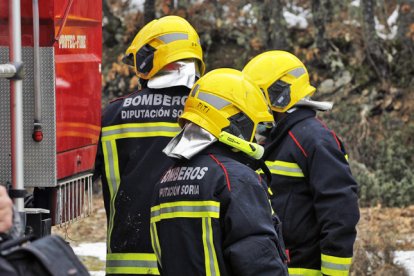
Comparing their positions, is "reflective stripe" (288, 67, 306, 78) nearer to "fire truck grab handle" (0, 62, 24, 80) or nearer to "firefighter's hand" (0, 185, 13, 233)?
"fire truck grab handle" (0, 62, 24, 80)

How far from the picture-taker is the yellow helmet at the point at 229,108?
4066 mm

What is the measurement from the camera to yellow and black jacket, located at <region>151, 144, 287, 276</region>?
12.5 feet

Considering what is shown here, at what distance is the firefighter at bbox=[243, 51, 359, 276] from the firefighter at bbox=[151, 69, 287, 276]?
1266 mm

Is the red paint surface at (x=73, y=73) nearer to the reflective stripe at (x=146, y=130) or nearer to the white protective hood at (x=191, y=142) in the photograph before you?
the reflective stripe at (x=146, y=130)

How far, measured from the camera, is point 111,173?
532 cm

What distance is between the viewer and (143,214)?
5199 millimetres

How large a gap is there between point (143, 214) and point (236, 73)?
4.08 ft

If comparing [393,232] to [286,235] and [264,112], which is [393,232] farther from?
[264,112]

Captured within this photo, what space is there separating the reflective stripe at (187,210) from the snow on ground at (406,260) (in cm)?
514

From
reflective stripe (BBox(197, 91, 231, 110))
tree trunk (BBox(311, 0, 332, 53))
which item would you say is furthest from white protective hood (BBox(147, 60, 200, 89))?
tree trunk (BBox(311, 0, 332, 53))

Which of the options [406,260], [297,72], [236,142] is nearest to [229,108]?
[236,142]

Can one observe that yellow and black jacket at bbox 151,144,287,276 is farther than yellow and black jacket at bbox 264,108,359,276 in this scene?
No

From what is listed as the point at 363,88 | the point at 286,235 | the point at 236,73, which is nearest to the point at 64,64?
the point at 236,73

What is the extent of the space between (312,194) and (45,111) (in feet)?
5.29
